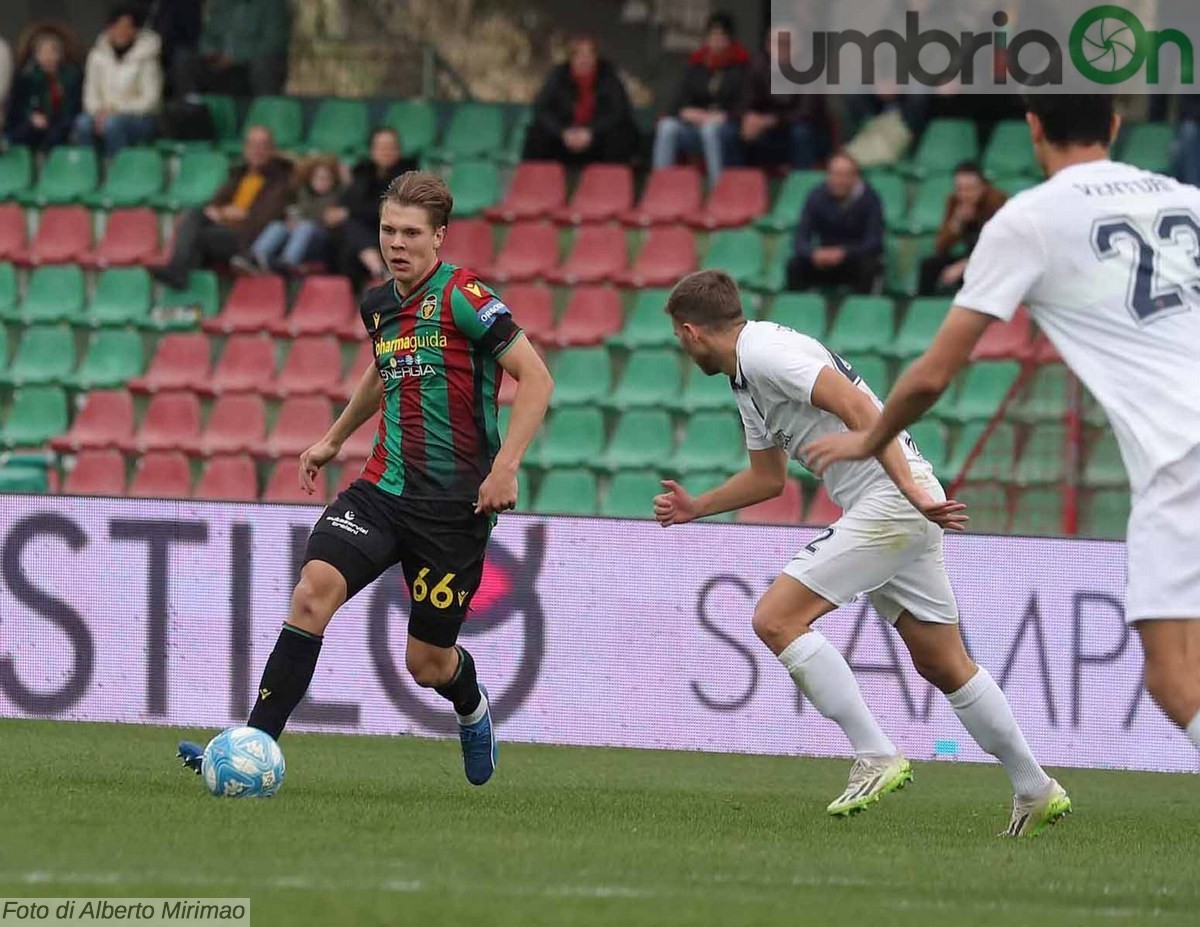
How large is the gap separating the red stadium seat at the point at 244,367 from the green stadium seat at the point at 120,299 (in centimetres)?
91

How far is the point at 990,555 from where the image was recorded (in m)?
10.8

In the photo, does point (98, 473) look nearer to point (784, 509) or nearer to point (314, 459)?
point (784, 509)

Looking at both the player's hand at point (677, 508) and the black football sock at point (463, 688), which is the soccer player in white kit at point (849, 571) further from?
the black football sock at point (463, 688)

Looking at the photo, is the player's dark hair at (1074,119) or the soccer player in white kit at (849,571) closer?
the player's dark hair at (1074,119)

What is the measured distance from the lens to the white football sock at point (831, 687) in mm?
7793

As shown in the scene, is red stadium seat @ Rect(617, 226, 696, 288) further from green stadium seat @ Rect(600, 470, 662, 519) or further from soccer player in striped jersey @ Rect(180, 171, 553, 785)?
soccer player in striped jersey @ Rect(180, 171, 553, 785)

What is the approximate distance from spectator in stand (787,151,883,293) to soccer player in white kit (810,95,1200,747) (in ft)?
32.6

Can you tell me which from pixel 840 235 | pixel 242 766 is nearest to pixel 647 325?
pixel 840 235

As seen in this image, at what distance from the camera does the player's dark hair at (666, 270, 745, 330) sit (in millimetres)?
7742

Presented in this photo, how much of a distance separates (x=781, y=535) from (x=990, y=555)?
3.33 ft

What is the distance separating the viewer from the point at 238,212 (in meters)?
17.5

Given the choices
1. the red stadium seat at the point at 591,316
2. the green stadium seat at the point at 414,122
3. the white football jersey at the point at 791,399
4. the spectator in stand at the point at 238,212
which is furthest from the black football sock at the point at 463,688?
the green stadium seat at the point at 414,122

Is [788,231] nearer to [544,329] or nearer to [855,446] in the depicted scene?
[544,329]

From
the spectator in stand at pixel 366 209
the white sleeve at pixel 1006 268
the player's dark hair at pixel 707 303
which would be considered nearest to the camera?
the white sleeve at pixel 1006 268
